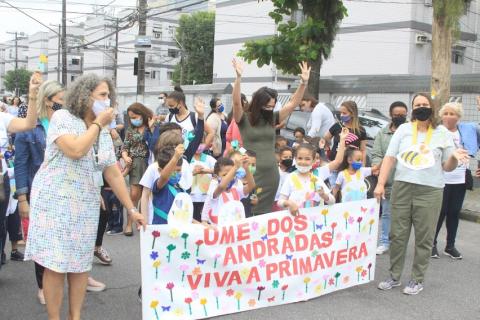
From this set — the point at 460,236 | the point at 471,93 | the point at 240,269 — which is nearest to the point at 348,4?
the point at 471,93

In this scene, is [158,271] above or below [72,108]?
below

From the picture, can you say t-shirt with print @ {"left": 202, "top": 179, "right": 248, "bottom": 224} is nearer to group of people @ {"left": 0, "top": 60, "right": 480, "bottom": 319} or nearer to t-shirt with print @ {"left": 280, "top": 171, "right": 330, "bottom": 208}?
group of people @ {"left": 0, "top": 60, "right": 480, "bottom": 319}

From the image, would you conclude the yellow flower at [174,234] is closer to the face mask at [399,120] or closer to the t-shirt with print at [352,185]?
the t-shirt with print at [352,185]

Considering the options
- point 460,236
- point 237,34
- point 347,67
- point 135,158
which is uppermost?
point 237,34

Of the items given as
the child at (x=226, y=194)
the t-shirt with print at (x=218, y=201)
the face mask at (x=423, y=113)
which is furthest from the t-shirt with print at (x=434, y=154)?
the t-shirt with print at (x=218, y=201)

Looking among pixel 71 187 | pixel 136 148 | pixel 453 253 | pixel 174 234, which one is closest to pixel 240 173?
pixel 174 234

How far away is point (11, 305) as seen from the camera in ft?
14.7

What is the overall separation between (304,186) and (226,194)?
0.70 meters

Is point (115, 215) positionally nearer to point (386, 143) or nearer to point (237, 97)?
point (237, 97)

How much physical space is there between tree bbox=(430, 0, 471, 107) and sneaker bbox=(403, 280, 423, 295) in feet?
21.4

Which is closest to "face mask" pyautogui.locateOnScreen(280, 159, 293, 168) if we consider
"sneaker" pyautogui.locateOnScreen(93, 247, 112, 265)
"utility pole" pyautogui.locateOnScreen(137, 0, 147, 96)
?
"sneaker" pyautogui.locateOnScreen(93, 247, 112, 265)

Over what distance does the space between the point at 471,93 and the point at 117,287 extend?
40.2 feet

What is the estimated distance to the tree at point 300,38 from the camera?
13594mm

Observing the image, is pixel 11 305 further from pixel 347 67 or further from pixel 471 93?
pixel 347 67
